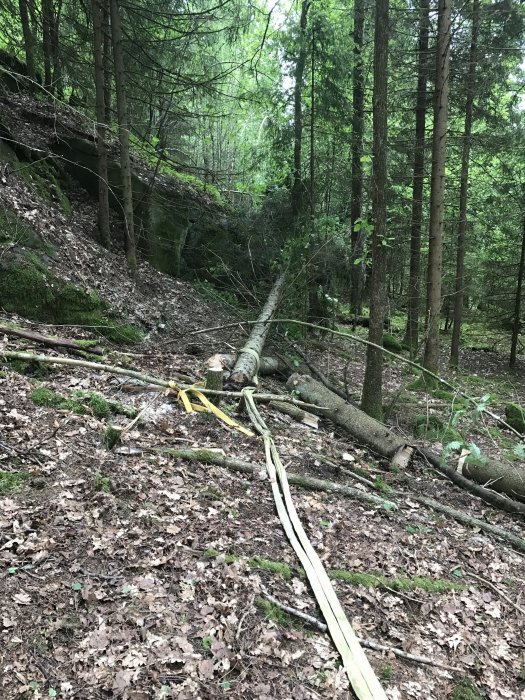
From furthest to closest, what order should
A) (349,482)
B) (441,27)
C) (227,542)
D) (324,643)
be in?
(441,27)
(349,482)
(227,542)
(324,643)

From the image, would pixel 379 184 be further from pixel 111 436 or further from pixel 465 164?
pixel 465 164

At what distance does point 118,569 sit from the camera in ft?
9.70

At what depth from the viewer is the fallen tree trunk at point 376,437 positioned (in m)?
5.70

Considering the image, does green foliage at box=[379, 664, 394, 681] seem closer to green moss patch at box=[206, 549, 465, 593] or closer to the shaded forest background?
green moss patch at box=[206, 549, 465, 593]

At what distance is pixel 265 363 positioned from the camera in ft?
27.9

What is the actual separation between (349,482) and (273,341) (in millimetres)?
4705

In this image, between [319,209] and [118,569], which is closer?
[118,569]

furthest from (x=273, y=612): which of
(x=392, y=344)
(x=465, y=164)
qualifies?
(x=392, y=344)

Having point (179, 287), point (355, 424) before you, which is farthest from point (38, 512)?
point (179, 287)

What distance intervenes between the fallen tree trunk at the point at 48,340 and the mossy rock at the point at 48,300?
0.81 metres

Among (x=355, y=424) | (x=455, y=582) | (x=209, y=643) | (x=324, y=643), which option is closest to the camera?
(x=209, y=643)

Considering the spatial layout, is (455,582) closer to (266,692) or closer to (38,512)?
(266,692)

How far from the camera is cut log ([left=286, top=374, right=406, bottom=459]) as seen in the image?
614 centimetres

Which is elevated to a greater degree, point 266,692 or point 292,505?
point 292,505
